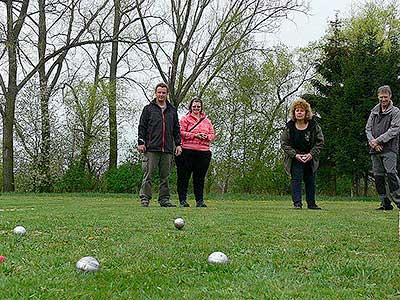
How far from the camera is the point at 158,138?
896cm

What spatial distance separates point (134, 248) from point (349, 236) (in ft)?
6.32

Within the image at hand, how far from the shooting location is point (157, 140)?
29.4ft

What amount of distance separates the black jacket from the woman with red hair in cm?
171

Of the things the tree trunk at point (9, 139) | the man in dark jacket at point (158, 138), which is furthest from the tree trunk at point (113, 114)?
the man in dark jacket at point (158, 138)

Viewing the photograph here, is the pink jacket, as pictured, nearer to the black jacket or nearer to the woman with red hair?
the black jacket

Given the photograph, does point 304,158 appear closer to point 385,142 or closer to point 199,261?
point 385,142

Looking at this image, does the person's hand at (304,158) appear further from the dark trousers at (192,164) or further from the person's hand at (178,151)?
the person's hand at (178,151)

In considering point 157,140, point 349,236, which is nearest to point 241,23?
→ point 157,140

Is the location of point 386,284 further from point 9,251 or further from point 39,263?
point 9,251

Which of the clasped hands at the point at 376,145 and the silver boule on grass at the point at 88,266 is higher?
the clasped hands at the point at 376,145

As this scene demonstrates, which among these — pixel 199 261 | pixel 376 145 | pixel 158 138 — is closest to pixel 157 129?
pixel 158 138

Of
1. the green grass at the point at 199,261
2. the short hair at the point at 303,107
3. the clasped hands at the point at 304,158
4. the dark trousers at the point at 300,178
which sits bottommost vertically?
the green grass at the point at 199,261

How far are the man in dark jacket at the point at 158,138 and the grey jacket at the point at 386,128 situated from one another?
2.94 meters

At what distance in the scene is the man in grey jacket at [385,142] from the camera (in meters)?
8.30
